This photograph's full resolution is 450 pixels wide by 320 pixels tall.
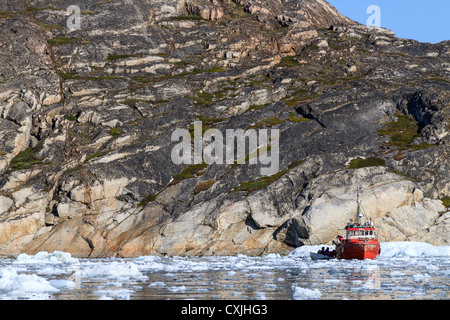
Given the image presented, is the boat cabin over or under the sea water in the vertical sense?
over

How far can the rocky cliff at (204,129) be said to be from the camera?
80.7 m

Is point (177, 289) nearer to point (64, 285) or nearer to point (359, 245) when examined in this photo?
point (64, 285)

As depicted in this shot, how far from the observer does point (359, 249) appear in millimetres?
62469

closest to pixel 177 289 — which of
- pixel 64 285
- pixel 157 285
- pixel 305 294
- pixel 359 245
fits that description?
pixel 157 285

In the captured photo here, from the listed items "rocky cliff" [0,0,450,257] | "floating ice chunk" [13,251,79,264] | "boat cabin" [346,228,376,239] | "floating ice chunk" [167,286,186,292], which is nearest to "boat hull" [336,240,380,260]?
"boat cabin" [346,228,376,239]

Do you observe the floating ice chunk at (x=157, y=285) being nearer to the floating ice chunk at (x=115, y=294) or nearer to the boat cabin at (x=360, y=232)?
the floating ice chunk at (x=115, y=294)

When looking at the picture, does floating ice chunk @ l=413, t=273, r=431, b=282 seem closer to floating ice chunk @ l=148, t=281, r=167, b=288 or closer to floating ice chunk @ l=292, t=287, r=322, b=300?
floating ice chunk @ l=292, t=287, r=322, b=300

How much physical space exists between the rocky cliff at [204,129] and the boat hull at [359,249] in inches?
482

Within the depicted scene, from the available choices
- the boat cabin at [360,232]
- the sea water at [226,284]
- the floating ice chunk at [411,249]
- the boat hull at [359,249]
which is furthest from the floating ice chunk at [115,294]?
the floating ice chunk at [411,249]

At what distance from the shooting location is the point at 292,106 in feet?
365

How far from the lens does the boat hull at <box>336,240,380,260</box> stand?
62.2 meters

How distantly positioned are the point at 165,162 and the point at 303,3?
125 meters

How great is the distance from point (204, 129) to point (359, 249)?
4845 centimetres

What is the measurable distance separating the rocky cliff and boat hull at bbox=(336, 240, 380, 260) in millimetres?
12250
